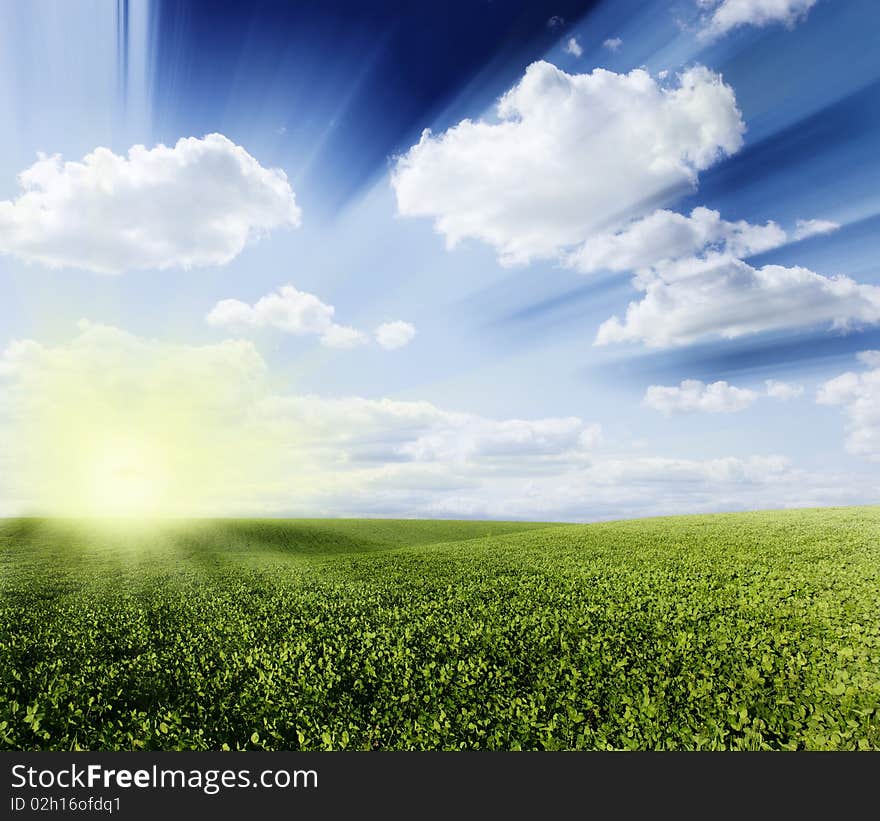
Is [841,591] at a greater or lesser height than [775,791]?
greater

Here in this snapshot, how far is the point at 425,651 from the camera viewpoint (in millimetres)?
19938

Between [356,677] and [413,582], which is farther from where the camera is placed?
[413,582]

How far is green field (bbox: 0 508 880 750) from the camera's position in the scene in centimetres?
1530

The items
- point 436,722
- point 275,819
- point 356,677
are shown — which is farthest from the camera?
point 356,677

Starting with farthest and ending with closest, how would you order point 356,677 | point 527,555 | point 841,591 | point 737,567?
point 527,555
point 737,567
point 841,591
point 356,677

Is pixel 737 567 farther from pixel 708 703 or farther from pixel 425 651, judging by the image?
pixel 425 651

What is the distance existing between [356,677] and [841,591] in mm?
20442

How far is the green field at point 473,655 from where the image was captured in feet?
50.2

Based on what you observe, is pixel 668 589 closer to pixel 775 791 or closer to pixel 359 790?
pixel 775 791

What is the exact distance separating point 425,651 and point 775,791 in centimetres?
1096

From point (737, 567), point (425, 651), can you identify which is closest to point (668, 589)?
point (737, 567)

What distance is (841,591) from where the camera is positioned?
24016mm

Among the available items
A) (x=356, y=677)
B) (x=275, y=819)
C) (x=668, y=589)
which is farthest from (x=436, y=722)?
(x=668, y=589)

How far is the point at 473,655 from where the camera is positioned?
19.4 m
